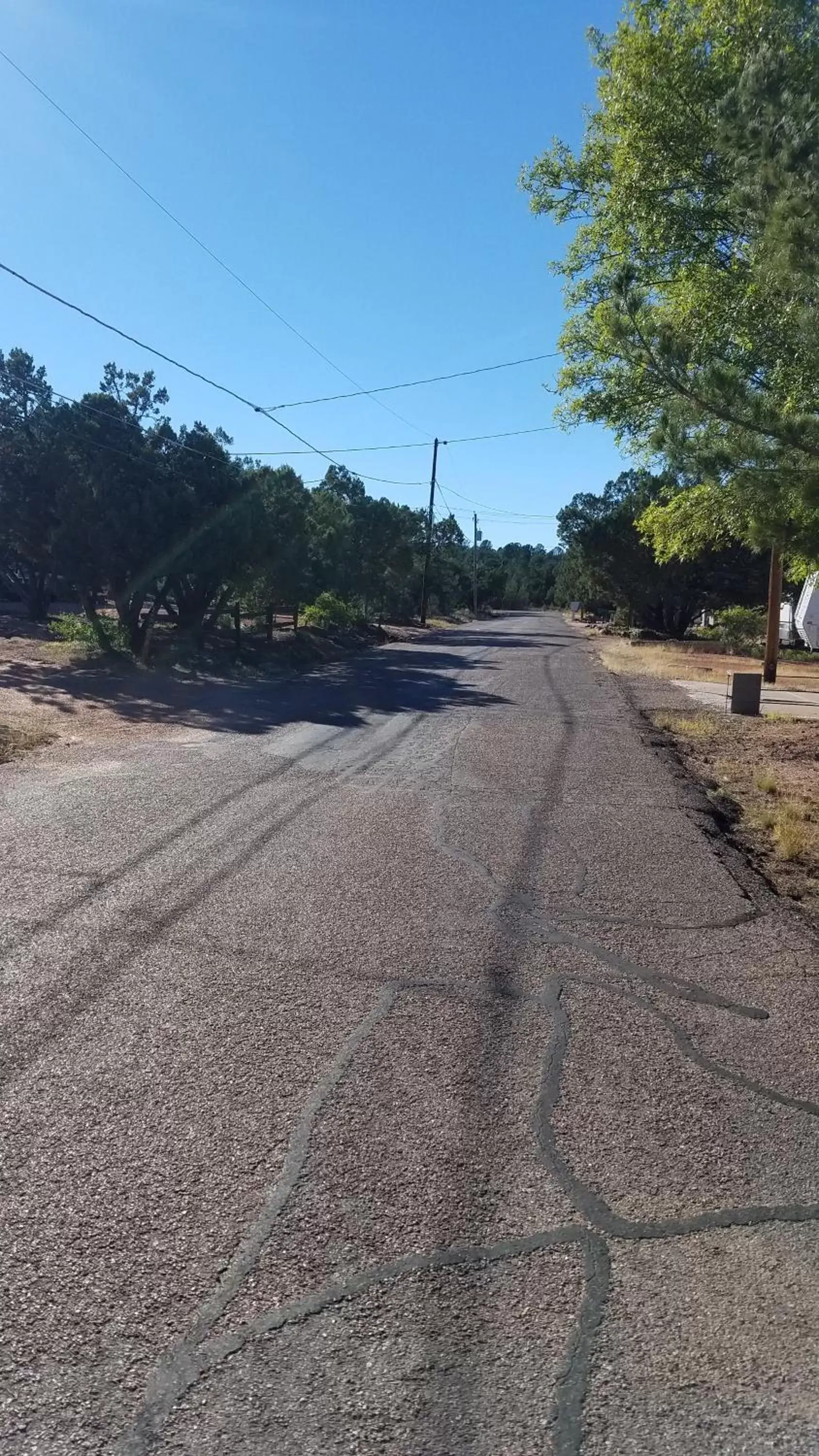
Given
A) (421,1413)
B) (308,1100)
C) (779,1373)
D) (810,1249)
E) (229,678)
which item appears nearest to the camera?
(421,1413)

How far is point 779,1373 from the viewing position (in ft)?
9.88

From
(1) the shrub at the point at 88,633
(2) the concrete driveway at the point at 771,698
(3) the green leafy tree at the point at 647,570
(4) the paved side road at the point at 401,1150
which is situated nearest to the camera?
(4) the paved side road at the point at 401,1150

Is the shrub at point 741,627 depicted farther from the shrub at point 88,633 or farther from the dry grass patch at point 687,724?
the shrub at point 88,633

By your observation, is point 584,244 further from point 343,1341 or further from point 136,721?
point 343,1341

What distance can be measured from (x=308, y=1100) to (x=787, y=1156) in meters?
1.82

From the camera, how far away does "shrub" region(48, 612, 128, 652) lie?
995 inches

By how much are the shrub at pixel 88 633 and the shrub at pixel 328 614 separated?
1231 centimetres

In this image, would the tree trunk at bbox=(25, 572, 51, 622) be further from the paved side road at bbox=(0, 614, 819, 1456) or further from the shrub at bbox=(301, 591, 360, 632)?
the paved side road at bbox=(0, 614, 819, 1456)

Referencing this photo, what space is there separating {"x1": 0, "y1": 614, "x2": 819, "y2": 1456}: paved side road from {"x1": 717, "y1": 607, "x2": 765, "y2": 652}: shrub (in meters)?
39.7

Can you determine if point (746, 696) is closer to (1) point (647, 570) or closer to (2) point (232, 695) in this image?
(2) point (232, 695)

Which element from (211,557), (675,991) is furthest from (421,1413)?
(211,557)

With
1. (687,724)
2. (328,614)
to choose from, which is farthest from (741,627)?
(687,724)

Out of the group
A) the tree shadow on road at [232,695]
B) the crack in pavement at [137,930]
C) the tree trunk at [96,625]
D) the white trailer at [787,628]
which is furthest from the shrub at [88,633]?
the white trailer at [787,628]

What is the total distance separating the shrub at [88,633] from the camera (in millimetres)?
25281
